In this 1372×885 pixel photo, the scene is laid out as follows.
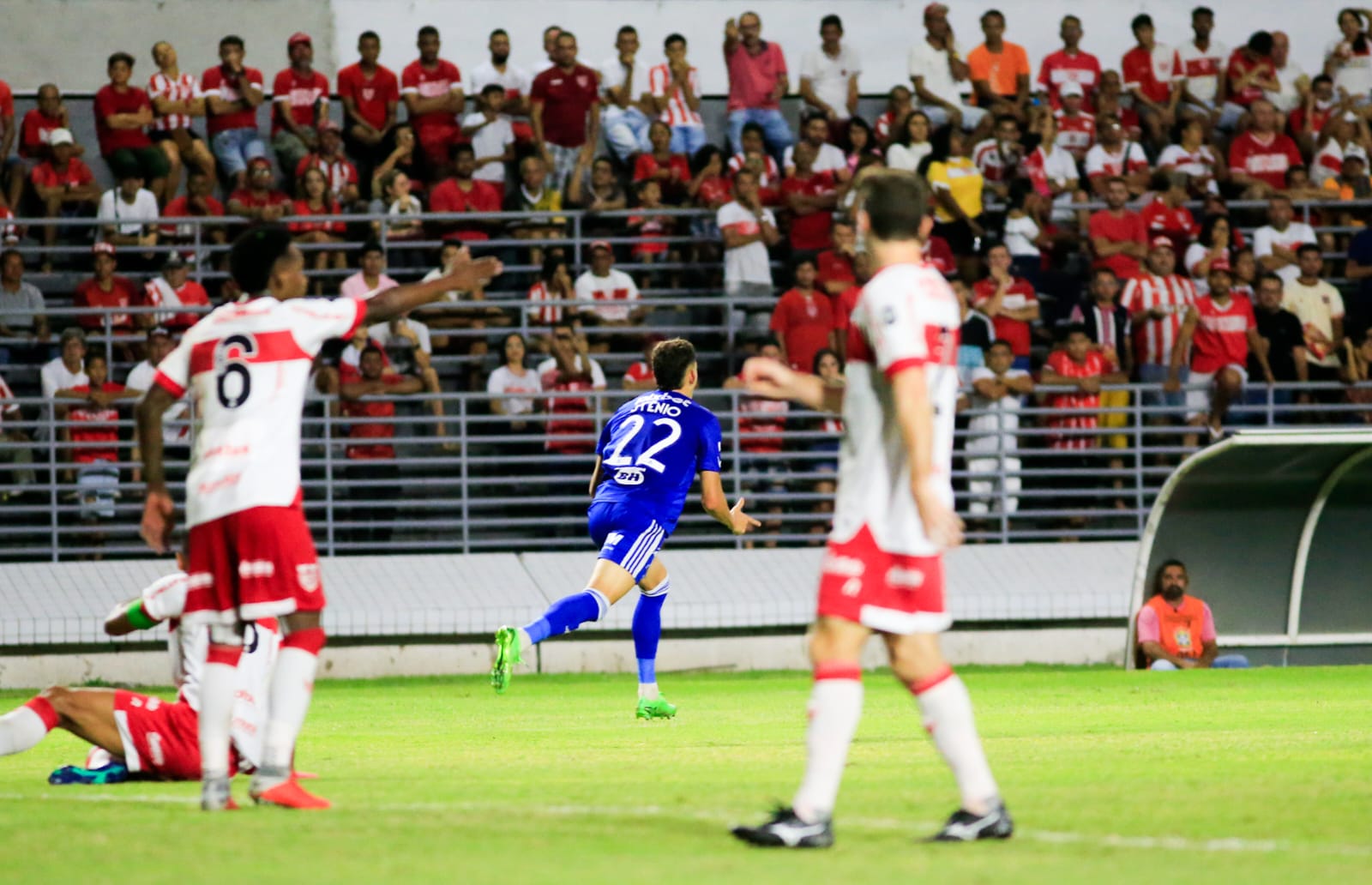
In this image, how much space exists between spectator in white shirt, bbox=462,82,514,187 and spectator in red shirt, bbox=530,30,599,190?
411 mm

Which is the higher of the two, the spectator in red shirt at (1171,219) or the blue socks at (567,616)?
the spectator in red shirt at (1171,219)

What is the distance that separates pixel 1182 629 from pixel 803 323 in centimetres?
534

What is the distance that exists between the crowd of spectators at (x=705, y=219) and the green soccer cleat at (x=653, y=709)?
739cm

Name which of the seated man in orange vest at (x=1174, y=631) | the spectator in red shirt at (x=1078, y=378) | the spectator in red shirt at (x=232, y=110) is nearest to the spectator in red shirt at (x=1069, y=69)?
the spectator in red shirt at (x=1078, y=378)

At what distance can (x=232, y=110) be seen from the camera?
22.1 m

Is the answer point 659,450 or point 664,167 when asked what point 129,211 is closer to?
point 664,167

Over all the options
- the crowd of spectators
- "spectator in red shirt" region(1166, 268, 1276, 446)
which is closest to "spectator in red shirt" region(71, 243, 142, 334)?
the crowd of spectators

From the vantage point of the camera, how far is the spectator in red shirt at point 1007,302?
20.9 m

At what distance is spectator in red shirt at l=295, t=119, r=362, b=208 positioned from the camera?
2180 centimetres

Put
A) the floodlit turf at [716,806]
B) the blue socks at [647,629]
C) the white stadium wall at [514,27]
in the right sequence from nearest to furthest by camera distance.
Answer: the floodlit turf at [716,806] < the blue socks at [647,629] < the white stadium wall at [514,27]

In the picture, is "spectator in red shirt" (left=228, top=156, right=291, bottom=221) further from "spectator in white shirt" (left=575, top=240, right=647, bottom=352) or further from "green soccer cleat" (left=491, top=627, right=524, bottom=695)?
"green soccer cleat" (left=491, top=627, right=524, bottom=695)

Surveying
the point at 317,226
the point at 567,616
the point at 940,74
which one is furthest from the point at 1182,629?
the point at 317,226

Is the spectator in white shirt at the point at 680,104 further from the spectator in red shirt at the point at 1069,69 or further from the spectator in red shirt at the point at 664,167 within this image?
the spectator in red shirt at the point at 1069,69

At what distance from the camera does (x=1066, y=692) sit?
14.6m
